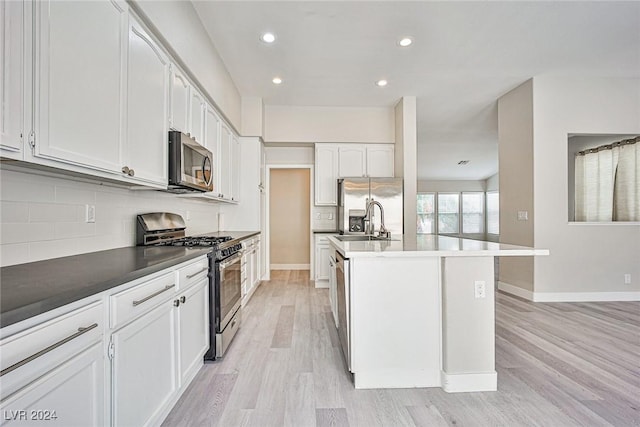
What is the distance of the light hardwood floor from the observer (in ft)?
5.44

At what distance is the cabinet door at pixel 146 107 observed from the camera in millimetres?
1761

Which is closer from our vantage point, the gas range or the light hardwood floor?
the light hardwood floor

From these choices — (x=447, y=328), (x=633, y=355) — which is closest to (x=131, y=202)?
(x=447, y=328)

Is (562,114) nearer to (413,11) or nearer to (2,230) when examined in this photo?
(413,11)

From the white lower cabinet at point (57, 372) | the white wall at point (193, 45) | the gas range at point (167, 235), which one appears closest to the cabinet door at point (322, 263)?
the gas range at point (167, 235)

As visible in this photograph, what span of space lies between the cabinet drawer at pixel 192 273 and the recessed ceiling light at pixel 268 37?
7.64ft

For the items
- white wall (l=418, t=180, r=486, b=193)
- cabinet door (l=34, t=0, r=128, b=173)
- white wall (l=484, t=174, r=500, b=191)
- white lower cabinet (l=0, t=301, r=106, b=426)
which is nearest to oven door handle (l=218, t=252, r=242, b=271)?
cabinet door (l=34, t=0, r=128, b=173)

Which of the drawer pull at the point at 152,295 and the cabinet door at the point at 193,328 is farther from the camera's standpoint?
the cabinet door at the point at 193,328

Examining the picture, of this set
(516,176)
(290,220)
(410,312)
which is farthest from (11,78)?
(290,220)

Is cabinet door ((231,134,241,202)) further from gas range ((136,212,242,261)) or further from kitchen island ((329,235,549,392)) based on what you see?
kitchen island ((329,235,549,392))

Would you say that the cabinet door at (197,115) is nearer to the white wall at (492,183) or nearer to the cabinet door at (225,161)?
the cabinet door at (225,161)

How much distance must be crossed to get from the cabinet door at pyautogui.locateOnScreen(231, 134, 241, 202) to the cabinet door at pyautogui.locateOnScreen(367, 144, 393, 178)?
2153 mm

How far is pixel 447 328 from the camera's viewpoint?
1930 mm

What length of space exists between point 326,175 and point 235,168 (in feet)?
5.08
